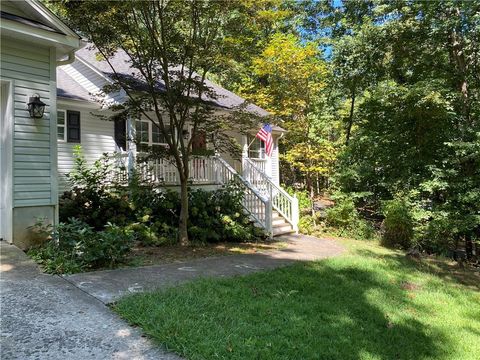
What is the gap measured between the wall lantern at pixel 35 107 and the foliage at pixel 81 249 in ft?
6.03

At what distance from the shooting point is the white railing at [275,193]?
1174cm

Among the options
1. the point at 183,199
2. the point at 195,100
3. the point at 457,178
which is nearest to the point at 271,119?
the point at 195,100

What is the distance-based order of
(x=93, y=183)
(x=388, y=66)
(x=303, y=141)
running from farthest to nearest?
(x=303, y=141), (x=388, y=66), (x=93, y=183)

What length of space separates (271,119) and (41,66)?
15.4 ft

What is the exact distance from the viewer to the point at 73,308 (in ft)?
12.7

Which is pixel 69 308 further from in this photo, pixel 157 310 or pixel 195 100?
pixel 195 100

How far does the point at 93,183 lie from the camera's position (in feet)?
29.3

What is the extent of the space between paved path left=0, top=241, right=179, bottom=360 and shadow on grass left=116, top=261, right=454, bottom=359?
196mm

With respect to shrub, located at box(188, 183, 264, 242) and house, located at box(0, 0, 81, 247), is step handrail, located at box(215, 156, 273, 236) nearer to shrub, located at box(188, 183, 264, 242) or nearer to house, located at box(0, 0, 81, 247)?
shrub, located at box(188, 183, 264, 242)

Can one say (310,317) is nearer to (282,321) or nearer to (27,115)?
(282,321)

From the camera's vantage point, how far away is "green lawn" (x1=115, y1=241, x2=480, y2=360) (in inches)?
133

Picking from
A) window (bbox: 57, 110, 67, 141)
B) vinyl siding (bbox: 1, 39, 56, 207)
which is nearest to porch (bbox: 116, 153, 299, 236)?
window (bbox: 57, 110, 67, 141)

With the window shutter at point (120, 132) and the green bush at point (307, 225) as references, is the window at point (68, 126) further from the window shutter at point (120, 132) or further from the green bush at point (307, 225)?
the green bush at point (307, 225)

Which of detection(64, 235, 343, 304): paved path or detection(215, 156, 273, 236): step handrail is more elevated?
detection(215, 156, 273, 236): step handrail
